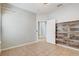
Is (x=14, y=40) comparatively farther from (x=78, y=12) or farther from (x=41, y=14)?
(x=78, y=12)

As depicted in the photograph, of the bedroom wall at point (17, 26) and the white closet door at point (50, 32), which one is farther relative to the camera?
the white closet door at point (50, 32)

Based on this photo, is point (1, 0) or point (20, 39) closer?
point (1, 0)

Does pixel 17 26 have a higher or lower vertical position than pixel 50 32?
higher

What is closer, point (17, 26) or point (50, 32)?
point (17, 26)

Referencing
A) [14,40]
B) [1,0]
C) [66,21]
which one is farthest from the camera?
[66,21]

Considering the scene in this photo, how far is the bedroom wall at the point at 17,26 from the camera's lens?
211 centimetres

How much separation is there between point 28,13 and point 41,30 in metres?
0.60

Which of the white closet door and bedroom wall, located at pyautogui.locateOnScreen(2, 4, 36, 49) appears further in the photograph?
the white closet door

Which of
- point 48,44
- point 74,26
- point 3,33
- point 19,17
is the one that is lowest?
point 48,44

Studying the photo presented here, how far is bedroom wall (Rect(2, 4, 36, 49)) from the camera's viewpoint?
2.11 metres

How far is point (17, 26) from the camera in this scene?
2.30 metres

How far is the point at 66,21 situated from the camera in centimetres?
301

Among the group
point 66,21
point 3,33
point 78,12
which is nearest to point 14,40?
point 3,33

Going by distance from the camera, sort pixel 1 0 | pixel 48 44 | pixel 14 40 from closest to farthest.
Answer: pixel 1 0 < pixel 14 40 < pixel 48 44
